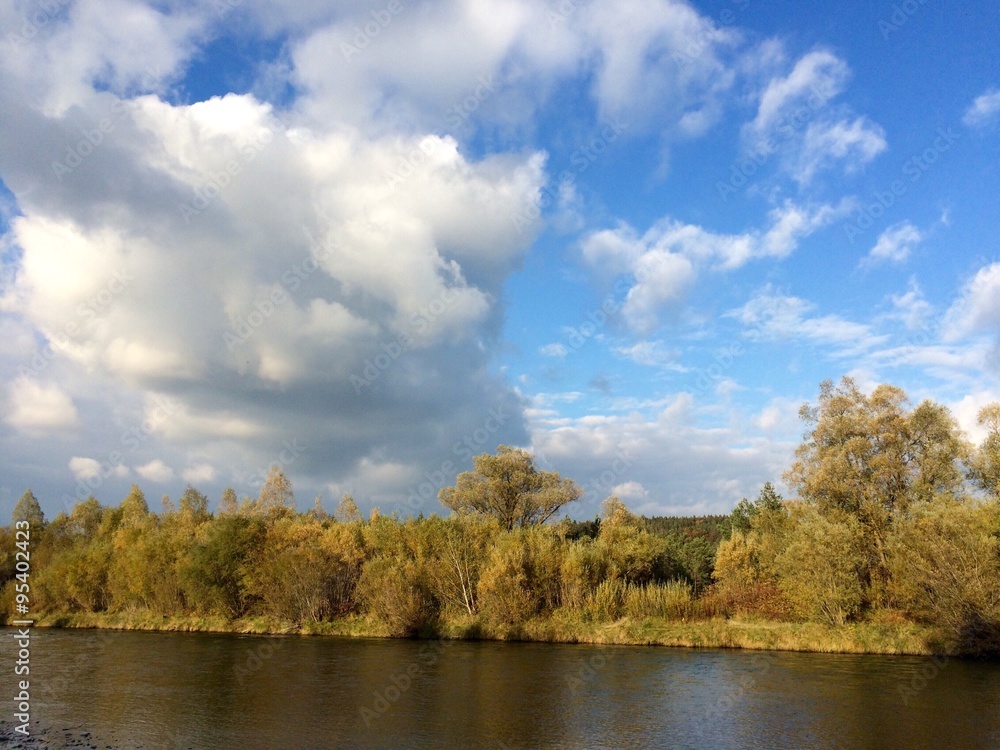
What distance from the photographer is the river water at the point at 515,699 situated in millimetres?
21047

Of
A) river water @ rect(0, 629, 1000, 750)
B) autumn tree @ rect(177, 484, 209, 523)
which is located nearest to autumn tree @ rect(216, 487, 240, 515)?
autumn tree @ rect(177, 484, 209, 523)

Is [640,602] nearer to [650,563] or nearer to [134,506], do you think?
[650,563]

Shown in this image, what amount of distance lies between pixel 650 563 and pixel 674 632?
12472 mm

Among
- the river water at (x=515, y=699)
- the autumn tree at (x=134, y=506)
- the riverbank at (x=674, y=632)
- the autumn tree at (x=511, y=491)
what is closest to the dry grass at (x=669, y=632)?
the riverbank at (x=674, y=632)

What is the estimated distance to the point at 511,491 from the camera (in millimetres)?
80688

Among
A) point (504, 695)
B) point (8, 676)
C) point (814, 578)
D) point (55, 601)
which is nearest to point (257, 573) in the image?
point (8, 676)

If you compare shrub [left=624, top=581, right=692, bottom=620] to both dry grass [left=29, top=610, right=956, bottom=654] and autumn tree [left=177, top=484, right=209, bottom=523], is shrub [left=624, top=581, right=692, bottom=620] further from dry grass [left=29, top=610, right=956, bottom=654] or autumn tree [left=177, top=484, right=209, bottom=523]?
autumn tree [left=177, top=484, right=209, bottom=523]

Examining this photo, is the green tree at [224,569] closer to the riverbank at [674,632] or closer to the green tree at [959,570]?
the riverbank at [674,632]

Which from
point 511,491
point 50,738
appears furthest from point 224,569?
point 50,738

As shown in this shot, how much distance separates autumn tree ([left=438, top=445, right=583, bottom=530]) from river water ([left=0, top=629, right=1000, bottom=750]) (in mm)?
35216

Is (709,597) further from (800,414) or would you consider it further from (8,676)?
(8,676)

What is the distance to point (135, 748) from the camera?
64.6 feet

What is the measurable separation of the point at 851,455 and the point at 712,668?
22.5m

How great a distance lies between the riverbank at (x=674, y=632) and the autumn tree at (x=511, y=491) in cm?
2615
